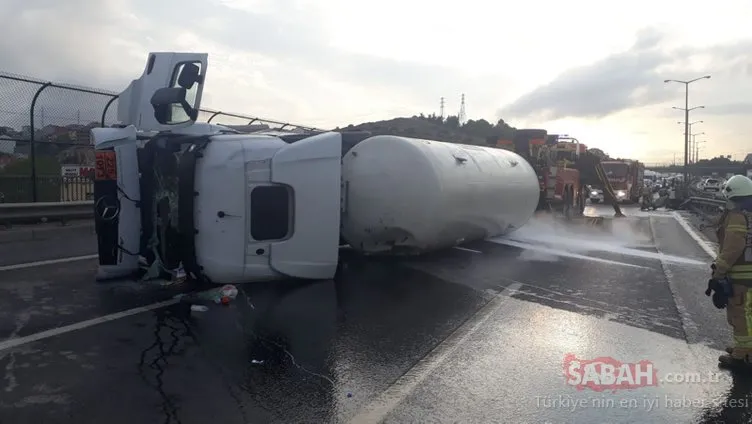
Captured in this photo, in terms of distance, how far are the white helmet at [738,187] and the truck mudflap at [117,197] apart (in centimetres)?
628

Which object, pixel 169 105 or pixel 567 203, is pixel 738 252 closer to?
pixel 169 105

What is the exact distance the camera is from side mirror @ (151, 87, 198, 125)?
24.4 feet

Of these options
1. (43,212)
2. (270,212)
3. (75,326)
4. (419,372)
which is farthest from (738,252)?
(43,212)

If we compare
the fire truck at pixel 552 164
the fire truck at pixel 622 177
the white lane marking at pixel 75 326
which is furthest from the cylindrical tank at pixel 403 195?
the fire truck at pixel 622 177

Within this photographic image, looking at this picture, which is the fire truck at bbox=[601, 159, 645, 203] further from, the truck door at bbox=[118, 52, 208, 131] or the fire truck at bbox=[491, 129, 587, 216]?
the truck door at bbox=[118, 52, 208, 131]

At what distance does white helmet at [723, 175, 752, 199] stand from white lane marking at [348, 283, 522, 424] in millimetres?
2659

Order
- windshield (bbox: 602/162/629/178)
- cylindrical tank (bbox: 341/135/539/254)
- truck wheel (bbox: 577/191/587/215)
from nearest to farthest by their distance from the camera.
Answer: cylindrical tank (bbox: 341/135/539/254)
truck wheel (bbox: 577/191/587/215)
windshield (bbox: 602/162/629/178)

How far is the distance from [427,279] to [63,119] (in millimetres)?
8868

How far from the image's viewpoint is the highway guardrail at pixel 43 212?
11578mm

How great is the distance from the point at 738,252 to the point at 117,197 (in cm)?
644

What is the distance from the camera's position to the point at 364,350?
5.36m

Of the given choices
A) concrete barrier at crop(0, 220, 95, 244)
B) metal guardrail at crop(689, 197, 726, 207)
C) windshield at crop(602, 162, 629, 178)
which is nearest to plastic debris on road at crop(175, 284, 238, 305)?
concrete barrier at crop(0, 220, 95, 244)

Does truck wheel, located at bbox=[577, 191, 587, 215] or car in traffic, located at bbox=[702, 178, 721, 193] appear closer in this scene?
truck wheel, located at bbox=[577, 191, 587, 215]

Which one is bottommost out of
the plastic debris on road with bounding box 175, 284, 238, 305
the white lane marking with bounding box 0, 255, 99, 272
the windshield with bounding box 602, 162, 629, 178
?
the plastic debris on road with bounding box 175, 284, 238, 305
